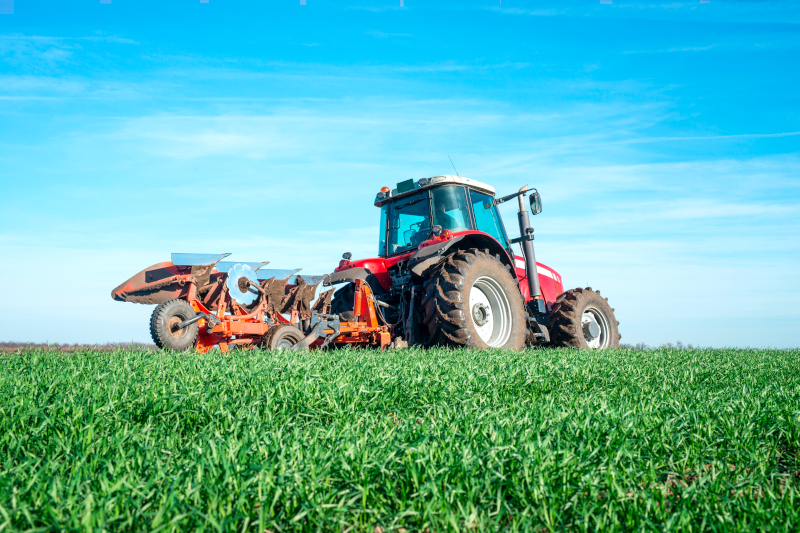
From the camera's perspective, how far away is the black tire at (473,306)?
21.2 feet

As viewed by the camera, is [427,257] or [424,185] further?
[424,185]

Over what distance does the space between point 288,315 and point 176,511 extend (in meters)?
5.90

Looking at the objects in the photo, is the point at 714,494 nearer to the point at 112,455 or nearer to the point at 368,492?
the point at 368,492

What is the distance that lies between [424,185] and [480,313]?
2.05m

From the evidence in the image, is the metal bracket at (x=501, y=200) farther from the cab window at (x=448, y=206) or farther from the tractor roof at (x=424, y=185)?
the cab window at (x=448, y=206)

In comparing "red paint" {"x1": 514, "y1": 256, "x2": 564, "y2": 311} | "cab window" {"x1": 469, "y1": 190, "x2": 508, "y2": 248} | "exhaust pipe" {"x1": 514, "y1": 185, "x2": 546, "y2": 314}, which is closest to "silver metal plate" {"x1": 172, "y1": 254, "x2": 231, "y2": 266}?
"cab window" {"x1": 469, "y1": 190, "x2": 508, "y2": 248}

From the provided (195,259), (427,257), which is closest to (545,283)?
(427,257)

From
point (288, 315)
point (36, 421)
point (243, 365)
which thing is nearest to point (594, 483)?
point (36, 421)

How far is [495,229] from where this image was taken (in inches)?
340

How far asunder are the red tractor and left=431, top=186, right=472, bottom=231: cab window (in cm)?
2

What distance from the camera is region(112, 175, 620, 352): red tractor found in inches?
254

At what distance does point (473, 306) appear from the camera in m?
7.25

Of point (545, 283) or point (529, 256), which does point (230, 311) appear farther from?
point (545, 283)

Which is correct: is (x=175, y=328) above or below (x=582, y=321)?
above
